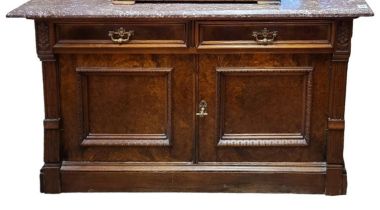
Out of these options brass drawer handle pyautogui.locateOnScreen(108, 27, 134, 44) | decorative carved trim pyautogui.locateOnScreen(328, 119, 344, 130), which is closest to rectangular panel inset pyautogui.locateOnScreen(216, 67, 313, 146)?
decorative carved trim pyautogui.locateOnScreen(328, 119, 344, 130)

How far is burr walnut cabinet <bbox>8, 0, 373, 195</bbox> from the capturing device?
4055mm

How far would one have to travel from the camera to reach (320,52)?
4.09 m

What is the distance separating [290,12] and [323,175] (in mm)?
826

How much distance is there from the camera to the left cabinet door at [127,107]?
13.6 feet

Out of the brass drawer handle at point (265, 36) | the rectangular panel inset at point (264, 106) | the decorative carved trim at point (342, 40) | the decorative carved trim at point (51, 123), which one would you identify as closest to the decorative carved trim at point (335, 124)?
the rectangular panel inset at point (264, 106)

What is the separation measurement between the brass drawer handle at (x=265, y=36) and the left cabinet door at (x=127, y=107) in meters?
0.33

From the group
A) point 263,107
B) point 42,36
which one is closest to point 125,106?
point 42,36

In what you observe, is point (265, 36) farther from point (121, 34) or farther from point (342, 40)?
point (121, 34)

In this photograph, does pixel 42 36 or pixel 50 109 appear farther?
pixel 50 109

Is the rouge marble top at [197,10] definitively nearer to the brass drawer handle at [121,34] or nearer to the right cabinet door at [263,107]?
the brass drawer handle at [121,34]

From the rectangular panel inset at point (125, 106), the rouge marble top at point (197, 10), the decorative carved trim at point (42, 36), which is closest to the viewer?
the rouge marble top at point (197, 10)

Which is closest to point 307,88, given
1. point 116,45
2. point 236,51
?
point 236,51

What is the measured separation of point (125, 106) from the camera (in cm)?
423

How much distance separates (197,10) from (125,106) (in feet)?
1.93
